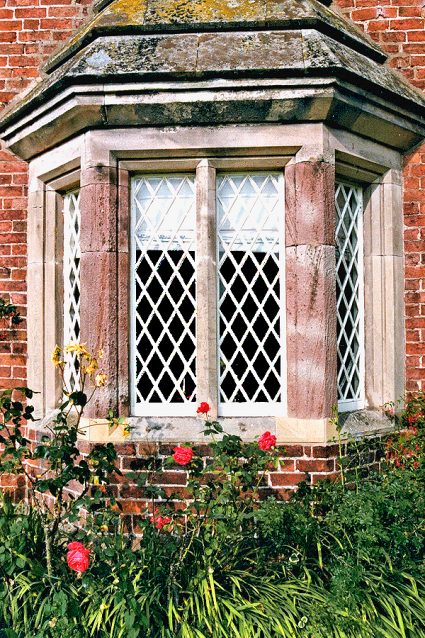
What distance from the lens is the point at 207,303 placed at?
5.03 metres

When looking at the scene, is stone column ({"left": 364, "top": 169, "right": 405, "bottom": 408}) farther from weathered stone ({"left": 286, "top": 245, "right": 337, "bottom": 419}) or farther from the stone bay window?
weathered stone ({"left": 286, "top": 245, "right": 337, "bottom": 419})

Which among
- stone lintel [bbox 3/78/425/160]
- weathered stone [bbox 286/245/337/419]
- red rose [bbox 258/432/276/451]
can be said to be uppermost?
stone lintel [bbox 3/78/425/160]

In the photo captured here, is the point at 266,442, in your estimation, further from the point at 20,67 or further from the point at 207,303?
the point at 20,67

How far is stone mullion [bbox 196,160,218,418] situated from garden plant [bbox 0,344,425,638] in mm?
295

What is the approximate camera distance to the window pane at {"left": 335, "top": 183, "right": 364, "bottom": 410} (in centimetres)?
550

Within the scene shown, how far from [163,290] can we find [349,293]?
155 cm

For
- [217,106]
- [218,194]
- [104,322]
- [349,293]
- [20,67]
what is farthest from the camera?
[20,67]

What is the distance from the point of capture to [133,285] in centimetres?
520

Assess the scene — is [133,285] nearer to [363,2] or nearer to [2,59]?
[2,59]

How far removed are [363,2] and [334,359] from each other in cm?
313

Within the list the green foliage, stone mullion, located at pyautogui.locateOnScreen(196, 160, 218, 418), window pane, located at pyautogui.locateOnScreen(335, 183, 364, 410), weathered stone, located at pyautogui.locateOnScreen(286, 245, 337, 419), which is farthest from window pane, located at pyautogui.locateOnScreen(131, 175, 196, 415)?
window pane, located at pyautogui.locateOnScreen(335, 183, 364, 410)

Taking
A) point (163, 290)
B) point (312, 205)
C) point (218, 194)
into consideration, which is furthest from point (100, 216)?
point (312, 205)

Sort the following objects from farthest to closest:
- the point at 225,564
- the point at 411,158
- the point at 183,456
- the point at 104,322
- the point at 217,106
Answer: the point at 411,158 → the point at 104,322 → the point at 217,106 → the point at 225,564 → the point at 183,456

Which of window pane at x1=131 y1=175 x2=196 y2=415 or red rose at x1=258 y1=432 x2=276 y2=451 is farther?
window pane at x1=131 y1=175 x2=196 y2=415
